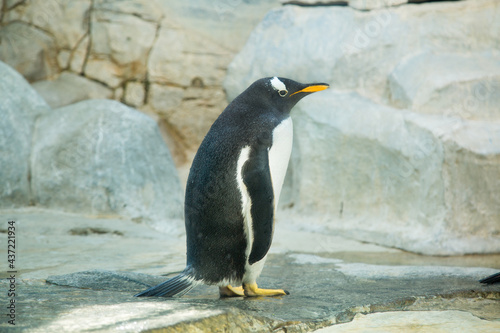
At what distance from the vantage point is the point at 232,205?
2.21 m

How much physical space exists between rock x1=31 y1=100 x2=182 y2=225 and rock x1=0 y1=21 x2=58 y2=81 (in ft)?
6.41

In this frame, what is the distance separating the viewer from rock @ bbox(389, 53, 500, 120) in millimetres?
4609

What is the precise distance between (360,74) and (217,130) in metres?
3.26

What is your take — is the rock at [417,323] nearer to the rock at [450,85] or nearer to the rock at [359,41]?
the rock at [450,85]

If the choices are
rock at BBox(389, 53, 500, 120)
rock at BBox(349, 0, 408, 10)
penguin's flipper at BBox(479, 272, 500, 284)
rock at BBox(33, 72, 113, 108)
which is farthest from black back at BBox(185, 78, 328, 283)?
rock at BBox(33, 72, 113, 108)

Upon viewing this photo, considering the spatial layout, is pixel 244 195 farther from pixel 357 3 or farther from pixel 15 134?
pixel 357 3

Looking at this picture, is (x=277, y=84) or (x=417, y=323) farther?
(x=277, y=84)

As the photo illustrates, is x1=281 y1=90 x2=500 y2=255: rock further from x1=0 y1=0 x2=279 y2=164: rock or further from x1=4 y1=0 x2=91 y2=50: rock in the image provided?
x1=4 y1=0 x2=91 y2=50: rock

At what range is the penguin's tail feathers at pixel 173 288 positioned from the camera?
7.04ft

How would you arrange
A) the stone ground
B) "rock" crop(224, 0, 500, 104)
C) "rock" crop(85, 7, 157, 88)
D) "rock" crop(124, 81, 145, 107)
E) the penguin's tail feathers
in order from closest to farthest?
the stone ground, the penguin's tail feathers, "rock" crop(224, 0, 500, 104), "rock" crop(85, 7, 157, 88), "rock" crop(124, 81, 145, 107)

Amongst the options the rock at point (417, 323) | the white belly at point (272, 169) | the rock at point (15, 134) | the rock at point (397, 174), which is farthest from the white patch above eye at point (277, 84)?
the rock at point (15, 134)

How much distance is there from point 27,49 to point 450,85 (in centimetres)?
484

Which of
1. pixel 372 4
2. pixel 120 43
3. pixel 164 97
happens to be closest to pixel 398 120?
pixel 372 4

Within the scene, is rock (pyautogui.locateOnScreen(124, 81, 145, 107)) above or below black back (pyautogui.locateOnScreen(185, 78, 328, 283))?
above
